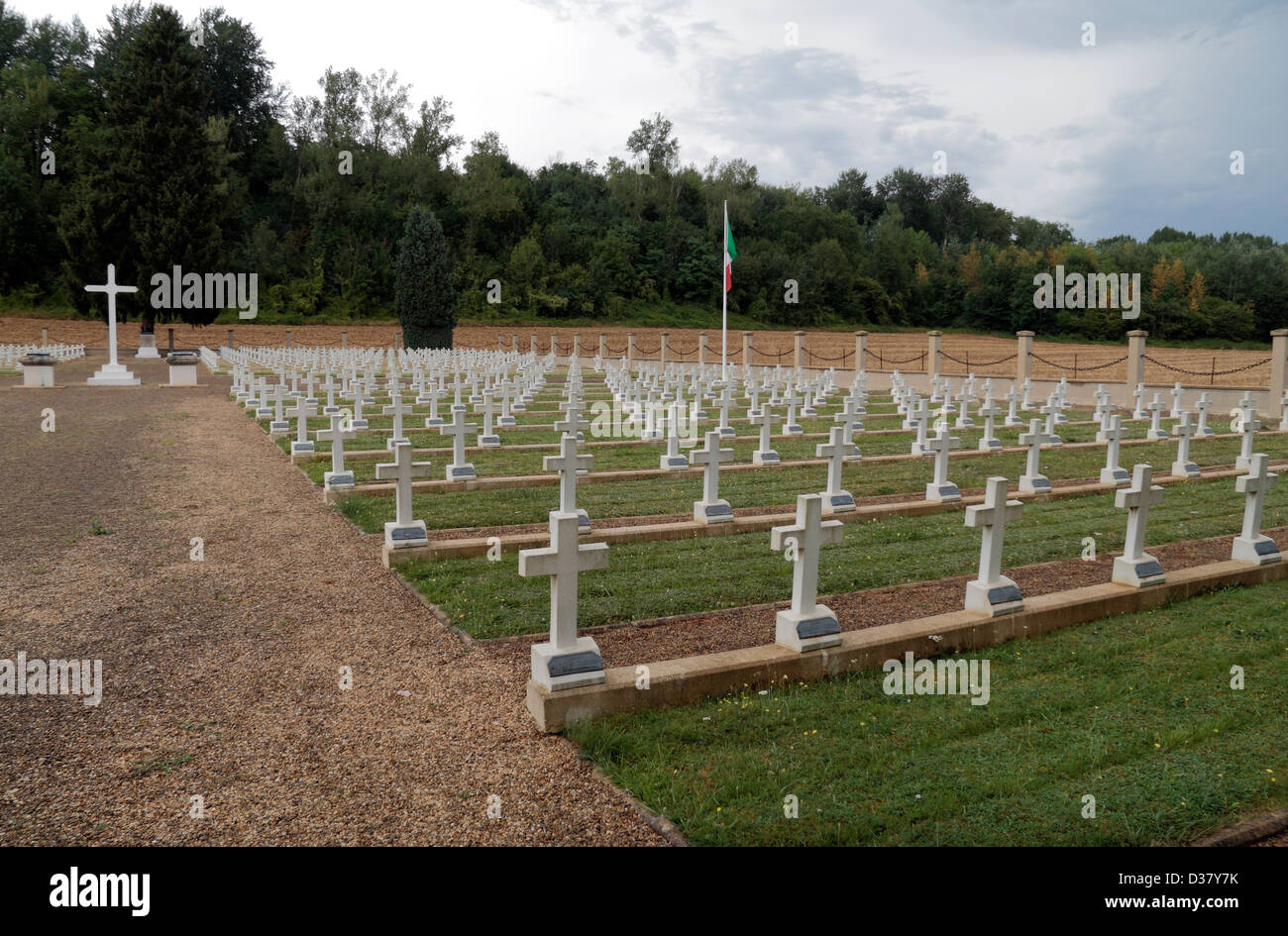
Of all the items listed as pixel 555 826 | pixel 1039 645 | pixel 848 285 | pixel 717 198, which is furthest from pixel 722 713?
pixel 717 198

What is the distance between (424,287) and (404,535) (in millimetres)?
36237

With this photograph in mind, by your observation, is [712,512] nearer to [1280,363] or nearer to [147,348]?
[1280,363]

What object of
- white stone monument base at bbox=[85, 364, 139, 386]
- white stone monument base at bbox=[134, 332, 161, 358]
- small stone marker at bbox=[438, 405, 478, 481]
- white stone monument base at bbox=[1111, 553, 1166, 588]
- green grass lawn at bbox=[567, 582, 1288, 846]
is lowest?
green grass lawn at bbox=[567, 582, 1288, 846]

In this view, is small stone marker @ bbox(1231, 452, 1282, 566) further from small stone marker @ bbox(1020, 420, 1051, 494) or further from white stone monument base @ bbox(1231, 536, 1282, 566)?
small stone marker @ bbox(1020, 420, 1051, 494)

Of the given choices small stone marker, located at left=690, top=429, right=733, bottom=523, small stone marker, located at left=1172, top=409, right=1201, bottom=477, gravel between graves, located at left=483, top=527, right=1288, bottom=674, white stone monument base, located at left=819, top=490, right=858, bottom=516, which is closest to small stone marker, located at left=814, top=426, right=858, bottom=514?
white stone monument base, located at left=819, top=490, right=858, bottom=516

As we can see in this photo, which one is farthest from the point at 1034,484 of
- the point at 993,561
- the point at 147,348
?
the point at 147,348

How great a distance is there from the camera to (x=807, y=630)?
4.90m

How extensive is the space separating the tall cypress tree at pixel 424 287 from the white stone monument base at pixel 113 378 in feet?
58.0

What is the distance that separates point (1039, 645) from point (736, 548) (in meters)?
2.90

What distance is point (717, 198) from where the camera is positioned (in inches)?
2832

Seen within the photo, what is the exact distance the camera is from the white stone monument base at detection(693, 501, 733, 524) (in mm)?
8516

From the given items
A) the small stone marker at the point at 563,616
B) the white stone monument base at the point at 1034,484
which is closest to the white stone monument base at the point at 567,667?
the small stone marker at the point at 563,616

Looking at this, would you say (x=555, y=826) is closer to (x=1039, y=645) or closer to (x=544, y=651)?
(x=544, y=651)

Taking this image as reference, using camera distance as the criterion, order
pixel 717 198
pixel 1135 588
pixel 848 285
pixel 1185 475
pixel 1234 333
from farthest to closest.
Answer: pixel 717 198 < pixel 848 285 < pixel 1234 333 < pixel 1185 475 < pixel 1135 588
